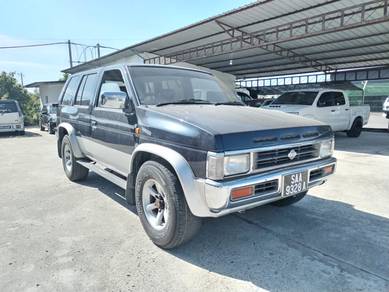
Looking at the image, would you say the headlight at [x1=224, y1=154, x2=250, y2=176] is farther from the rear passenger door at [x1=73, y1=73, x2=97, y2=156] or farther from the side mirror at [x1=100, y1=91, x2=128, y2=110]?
the rear passenger door at [x1=73, y1=73, x2=97, y2=156]

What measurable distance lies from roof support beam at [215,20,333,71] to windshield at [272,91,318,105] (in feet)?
13.5

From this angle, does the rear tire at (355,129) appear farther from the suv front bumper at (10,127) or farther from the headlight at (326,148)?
the suv front bumper at (10,127)

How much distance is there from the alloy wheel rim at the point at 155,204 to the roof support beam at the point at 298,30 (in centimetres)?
955

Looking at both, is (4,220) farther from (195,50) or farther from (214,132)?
(195,50)

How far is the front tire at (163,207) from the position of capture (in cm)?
291

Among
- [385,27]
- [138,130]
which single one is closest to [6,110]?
[138,130]

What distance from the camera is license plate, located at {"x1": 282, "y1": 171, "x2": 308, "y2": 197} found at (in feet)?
9.70

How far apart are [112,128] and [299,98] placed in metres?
8.59

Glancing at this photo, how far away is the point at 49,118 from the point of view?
16.2 metres

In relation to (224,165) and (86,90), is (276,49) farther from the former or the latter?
(224,165)

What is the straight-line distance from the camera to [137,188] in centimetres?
344

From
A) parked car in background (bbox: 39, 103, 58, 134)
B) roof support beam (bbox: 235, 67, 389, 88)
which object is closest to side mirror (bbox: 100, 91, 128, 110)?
parked car in background (bbox: 39, 103, 58, 134)

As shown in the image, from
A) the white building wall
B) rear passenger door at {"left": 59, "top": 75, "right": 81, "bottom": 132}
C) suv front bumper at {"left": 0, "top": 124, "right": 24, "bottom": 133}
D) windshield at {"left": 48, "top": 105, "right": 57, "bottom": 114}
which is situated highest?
the white building wall

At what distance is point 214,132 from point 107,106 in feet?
6.76
